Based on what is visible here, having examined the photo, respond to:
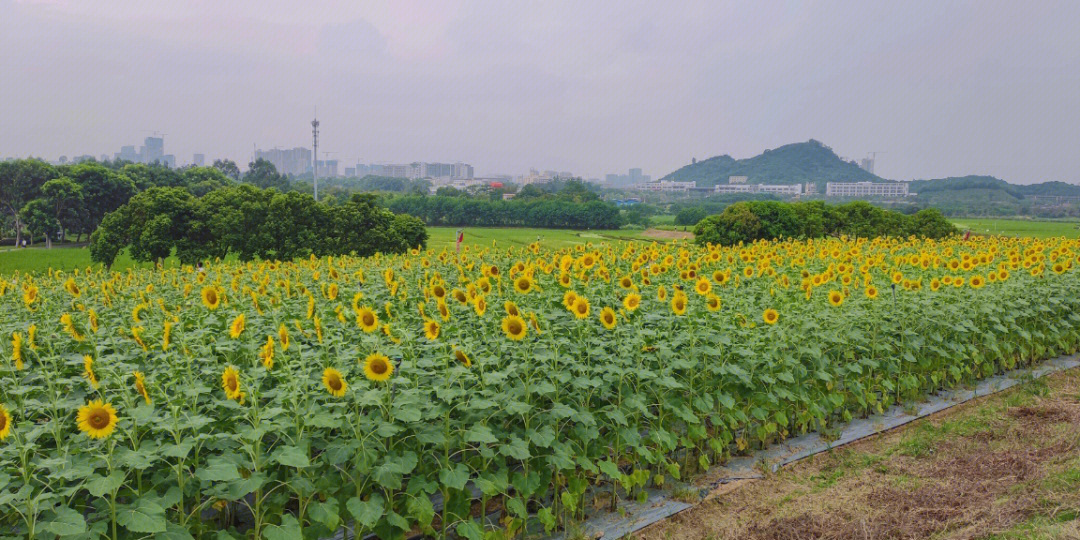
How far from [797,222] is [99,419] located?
3409 centimetres

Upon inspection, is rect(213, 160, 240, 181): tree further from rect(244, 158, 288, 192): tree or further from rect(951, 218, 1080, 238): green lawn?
rect(951, 218, 1080, 238): green lawn

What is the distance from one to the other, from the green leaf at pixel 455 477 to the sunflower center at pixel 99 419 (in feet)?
4.58

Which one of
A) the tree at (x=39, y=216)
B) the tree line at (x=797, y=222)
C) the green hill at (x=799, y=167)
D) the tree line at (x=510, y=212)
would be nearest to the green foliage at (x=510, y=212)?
the tree line at (x=510, y=212)

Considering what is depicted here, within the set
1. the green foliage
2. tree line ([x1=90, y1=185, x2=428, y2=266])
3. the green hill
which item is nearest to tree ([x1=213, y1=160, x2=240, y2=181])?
the green foliage

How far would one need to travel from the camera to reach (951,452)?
16.0 ft

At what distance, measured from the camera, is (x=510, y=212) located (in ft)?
243

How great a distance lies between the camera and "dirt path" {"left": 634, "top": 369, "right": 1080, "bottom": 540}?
3699 mm

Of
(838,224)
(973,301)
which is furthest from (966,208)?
(973,301)

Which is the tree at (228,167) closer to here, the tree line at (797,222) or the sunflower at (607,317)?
the tree line at (797,222)

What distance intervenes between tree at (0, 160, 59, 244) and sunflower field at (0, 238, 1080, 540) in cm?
5304

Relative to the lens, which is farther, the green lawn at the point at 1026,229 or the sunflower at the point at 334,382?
the green lawn at the point at 1026,229

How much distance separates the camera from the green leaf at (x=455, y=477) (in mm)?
3168

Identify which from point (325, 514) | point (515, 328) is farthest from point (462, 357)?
point (325, 514)

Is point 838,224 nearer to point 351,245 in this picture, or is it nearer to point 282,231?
point 351,245
